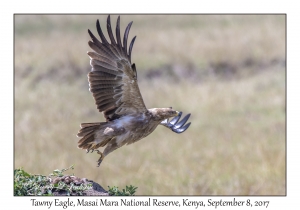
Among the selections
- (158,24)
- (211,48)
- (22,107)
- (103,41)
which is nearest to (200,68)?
(211,48)

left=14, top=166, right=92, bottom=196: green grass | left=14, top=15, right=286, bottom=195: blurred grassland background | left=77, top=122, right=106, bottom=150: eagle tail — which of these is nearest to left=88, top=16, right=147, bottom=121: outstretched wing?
left=77, top=122, right=106, bottom=150: eagle tail

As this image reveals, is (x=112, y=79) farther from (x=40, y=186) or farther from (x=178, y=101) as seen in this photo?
(x=178, y=101)

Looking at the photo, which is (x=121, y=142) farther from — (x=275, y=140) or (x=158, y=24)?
(x=158, y=24)

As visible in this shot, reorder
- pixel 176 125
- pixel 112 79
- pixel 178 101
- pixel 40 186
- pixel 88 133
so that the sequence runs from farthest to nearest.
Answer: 1. pixel 178 101
2. pixel 176 125
3. pixel 112 79
4. pixel 88 133
5. pixel 40 186

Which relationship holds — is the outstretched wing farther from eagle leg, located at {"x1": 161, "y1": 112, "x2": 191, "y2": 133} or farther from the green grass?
the green grass

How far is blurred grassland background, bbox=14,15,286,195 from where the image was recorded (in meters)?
12.0

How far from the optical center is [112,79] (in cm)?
649

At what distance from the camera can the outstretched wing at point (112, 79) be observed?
6453mm

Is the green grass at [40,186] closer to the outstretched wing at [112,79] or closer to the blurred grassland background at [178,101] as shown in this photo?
the outstretched wing at [112,79]

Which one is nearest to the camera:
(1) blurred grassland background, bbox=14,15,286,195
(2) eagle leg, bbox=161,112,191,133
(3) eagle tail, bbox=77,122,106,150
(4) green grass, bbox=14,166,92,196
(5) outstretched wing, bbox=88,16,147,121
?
(4) green grass, bbox=14,166,92,196

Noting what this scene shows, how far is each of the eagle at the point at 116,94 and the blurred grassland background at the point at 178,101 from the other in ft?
14.9

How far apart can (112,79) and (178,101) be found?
1051cm

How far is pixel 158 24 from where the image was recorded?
76.1 ft

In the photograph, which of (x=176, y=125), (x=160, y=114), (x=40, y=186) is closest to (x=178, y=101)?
(x=176, y=125)
